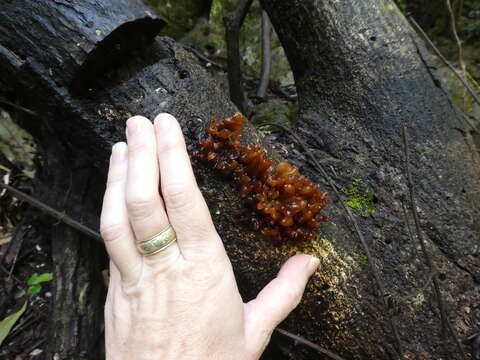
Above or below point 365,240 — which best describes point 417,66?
above

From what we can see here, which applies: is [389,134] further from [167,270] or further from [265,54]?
[265,54]

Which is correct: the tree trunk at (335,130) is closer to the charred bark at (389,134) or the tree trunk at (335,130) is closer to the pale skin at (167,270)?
the charred bark at (389,134)

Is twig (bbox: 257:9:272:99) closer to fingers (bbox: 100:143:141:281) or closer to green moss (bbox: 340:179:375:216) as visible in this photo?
green moss (bbox: 340:179:375:216)


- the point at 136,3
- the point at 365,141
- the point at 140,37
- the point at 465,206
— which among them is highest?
the point at 136,3

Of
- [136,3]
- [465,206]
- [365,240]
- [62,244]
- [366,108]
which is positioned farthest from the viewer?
[62,244]

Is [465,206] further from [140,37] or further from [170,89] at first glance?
[140,37]

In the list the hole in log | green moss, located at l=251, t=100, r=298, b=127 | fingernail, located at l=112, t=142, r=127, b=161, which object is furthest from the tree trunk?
green moss, located at l=251, t=100, r=298, b=127

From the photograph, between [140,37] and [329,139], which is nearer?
[140,37]

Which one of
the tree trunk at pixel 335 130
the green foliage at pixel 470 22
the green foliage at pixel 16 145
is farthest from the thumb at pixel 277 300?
the green foliage at pixel 470 22

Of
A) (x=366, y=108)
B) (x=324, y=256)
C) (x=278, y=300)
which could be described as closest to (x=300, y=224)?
(x=324, y=256)
